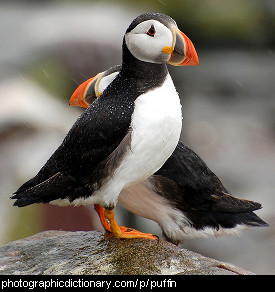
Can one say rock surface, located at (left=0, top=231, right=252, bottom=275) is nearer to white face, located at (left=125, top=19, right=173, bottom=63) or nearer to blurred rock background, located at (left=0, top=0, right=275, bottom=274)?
white face, located at (left=125, top=19, right=173, bottom=63)

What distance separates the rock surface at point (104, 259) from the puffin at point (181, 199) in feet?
0.87

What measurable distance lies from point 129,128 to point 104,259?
0.78m

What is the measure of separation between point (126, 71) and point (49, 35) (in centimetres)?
503

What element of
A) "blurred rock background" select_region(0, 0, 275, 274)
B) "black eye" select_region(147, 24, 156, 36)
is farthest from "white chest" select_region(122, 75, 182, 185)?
"blurred rock background" select_region(0, 0, 275, 274)

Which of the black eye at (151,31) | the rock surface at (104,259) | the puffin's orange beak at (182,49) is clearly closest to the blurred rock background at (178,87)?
the rock surface at (104,259)

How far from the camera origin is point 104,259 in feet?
10.9

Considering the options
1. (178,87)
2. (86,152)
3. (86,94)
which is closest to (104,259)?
(86,152)

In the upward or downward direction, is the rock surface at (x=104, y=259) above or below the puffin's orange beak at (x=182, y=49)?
below

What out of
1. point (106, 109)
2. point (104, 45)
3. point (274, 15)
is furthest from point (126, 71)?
point (274, 15)

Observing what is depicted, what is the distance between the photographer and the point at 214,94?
9453mm

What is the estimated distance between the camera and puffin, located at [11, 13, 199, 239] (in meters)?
3.12

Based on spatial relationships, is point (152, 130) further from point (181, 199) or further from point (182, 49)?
point (181, 199)

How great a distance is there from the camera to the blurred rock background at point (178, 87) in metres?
6.43

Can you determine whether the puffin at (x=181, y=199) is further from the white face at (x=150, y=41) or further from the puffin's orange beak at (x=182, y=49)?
the puffin's orange beak at (x=182, y=49)
